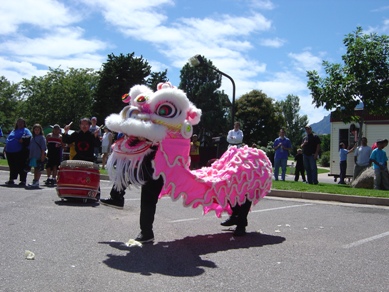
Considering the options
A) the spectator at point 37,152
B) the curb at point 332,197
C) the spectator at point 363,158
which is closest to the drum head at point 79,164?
the spectator at point 37,152

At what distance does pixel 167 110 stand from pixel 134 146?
0.61 meters

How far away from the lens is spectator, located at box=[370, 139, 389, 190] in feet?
43.9

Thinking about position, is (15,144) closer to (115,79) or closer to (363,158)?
(363,158)

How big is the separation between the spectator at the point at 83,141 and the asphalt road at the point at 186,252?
3.80 ft

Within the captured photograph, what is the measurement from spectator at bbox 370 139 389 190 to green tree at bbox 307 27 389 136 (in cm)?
265

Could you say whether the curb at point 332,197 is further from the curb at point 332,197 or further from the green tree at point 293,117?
the green tree at point 293,117

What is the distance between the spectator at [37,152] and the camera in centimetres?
1203

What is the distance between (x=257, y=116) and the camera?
55.2m

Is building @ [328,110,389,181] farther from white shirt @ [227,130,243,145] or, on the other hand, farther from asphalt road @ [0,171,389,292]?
asphalt road @ [0,171,389,292]

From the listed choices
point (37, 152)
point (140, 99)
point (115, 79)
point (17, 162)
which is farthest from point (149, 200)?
point (115, 79)

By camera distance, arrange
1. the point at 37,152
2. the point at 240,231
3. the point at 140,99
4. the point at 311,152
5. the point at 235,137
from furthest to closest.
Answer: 1. the point at 235,137
2. the point at 311,152
3. the point at 37,152
4. the point at 240,231
5. the point at 140,99

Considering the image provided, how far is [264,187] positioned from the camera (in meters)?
6.88

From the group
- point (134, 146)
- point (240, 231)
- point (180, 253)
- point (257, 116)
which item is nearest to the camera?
point (180, 253)

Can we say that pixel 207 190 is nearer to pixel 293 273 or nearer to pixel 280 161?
pixel 293 273
